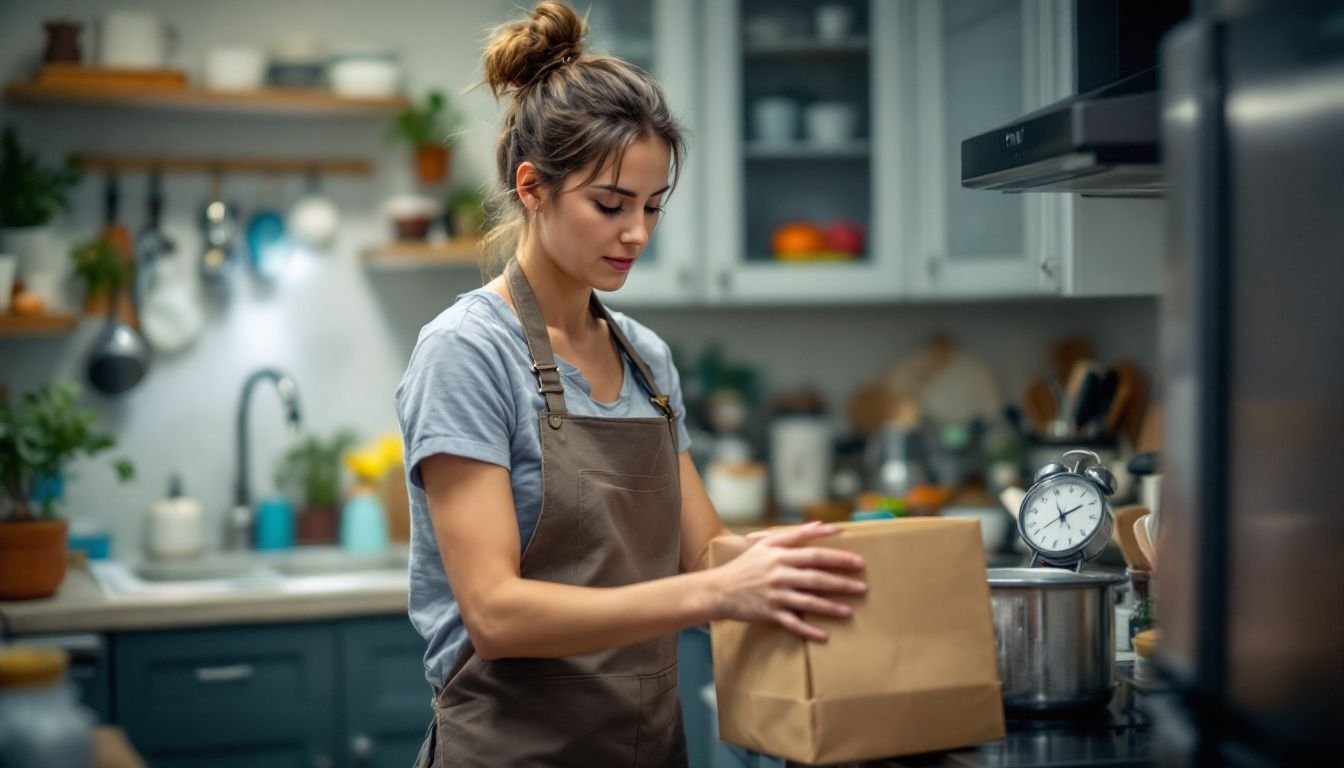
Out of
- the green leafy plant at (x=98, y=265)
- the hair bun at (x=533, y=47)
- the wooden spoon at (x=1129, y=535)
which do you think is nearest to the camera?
the hair bun at (x=533, y=47)

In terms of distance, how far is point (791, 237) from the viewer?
3.38 metres

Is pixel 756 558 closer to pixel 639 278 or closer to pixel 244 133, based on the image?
pixel 639 278

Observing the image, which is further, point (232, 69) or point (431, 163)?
point (431, 163)

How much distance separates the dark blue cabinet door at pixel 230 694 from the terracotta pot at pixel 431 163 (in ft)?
3.88

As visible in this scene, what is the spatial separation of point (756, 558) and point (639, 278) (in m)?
2.06

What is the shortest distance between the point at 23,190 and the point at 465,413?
211 centimetres

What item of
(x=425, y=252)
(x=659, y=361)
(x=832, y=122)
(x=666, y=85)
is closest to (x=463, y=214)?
(x=425, y=252)

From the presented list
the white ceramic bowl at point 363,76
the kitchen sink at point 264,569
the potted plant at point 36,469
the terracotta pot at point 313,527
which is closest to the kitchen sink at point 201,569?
the kitchen sink at point 264,569

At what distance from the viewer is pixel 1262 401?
97 cm

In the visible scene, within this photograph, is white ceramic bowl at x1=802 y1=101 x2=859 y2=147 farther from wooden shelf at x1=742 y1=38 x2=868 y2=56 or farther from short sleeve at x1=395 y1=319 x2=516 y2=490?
short sleeve at x1=395 y1=319 x2=516 y2=490

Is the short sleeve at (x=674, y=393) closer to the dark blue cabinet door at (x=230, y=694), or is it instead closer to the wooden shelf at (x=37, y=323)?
the dark blue cabinet door at (x=230, y=694)

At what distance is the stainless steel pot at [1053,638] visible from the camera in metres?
1.42

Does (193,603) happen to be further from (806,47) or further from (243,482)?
(806,47)

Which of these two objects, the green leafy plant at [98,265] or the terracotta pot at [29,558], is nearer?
the terracotta pot at [29,558]
